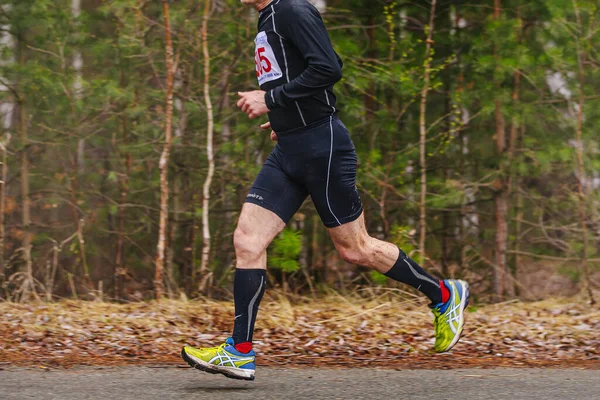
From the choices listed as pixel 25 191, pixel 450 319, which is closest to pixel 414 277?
pixel 450 319

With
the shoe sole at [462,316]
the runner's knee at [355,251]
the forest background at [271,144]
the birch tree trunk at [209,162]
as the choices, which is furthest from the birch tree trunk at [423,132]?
the runner's knee at [355,251]

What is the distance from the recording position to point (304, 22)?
13.8ft

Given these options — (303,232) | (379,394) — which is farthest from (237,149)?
(379,394)

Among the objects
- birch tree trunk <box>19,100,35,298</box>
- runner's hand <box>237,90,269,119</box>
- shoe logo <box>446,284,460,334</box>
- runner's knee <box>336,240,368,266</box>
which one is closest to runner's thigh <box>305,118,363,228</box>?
runner's knee <box>336,240,368,266</box>

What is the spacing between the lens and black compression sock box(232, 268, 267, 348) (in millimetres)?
4367

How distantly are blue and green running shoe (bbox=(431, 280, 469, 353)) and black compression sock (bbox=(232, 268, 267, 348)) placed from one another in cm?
118

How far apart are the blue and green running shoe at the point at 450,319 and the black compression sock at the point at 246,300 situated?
1.18m

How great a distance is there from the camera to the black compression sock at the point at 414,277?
16.1ft

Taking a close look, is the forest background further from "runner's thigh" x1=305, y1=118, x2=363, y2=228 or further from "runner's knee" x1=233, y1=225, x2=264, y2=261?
"runner's knee" x1=233, y1=225, x2=264, y2=261

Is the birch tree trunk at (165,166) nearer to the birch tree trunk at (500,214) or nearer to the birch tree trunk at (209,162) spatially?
the birch tree trunk at (209,162)

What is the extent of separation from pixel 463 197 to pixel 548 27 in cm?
197

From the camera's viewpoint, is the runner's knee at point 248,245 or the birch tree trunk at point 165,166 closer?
the runner's knee at point 248,245

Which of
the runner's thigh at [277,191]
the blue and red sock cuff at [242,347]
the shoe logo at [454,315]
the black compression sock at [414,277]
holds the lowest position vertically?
the blue and red sock cuff at [242,347]

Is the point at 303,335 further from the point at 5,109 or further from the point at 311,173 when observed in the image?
the point at 5,109
